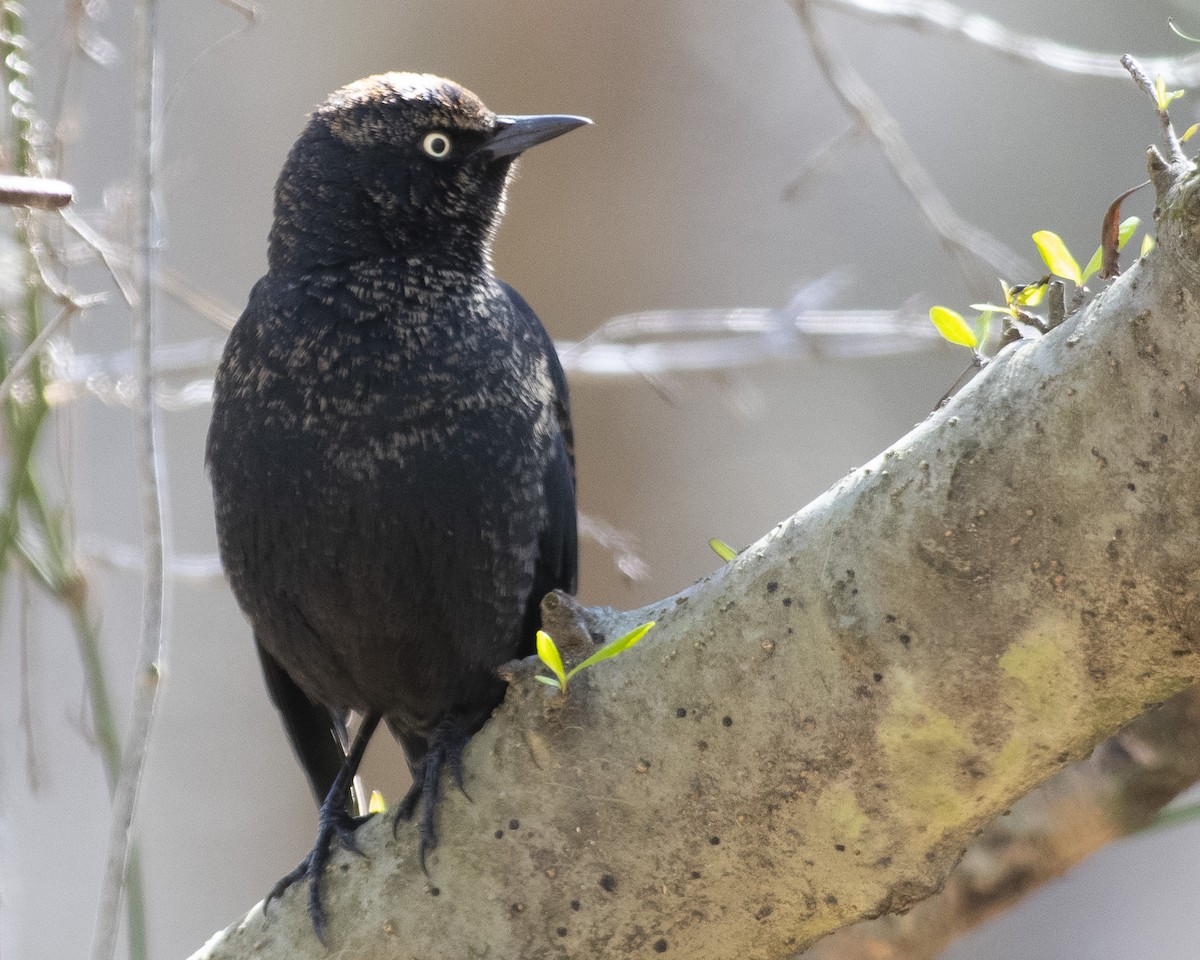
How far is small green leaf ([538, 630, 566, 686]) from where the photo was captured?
5.05 feet

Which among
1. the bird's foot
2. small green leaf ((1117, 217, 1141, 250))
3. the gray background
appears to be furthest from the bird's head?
the gray background

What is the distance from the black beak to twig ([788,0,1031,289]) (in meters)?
0.48

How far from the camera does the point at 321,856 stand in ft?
6.31

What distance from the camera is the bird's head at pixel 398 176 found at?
7.28 ft

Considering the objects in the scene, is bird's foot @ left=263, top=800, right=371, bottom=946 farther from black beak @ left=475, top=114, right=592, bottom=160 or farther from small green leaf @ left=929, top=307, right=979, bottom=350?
black beak @ left=475, top=114, right=592, bottom=160

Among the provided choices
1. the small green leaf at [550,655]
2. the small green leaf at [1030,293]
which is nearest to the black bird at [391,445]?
the small green leaf at [550,655]

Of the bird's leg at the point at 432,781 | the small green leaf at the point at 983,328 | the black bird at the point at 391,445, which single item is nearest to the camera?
the small green leaf at the point at 983,328

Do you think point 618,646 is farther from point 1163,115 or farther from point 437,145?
point 437,145

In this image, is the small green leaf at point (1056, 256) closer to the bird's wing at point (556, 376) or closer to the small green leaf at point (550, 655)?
the small green leaf at point (550, 655)

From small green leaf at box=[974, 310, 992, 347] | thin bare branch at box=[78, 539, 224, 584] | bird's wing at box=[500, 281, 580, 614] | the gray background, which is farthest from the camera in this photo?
the gray background

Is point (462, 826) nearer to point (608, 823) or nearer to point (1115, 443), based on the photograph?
point (608, 823)

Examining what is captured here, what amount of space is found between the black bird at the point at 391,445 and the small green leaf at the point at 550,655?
13.0 inches

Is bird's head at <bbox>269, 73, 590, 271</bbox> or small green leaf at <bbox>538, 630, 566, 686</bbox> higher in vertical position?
bird's head at <bbox>269, 73, 590, 271</bbox>

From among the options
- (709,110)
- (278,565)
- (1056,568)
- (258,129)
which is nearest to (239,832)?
(258,129)
